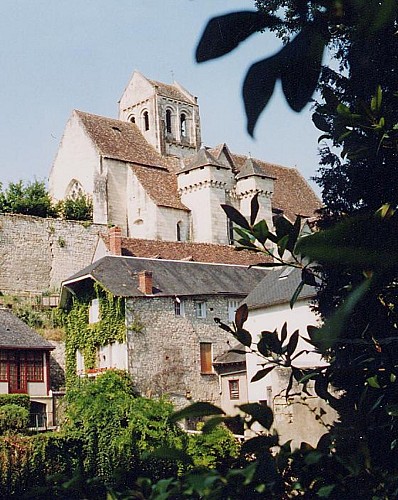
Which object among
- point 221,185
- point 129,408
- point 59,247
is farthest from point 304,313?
point 221,185

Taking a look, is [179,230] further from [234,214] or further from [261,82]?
[261,82]

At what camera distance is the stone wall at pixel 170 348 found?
28.0 m

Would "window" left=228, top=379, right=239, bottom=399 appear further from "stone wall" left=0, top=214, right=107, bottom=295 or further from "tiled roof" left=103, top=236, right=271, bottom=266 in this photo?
"stone wall" left=0, top=214, right=107, bottom=295

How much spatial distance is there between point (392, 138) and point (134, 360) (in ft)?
85.0

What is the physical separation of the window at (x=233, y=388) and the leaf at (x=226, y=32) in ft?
91.9

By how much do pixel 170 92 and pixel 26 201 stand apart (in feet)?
46.2

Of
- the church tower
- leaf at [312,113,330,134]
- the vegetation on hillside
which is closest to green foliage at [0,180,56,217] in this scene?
the vegetation on hillside

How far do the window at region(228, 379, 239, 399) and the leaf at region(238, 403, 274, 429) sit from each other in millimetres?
27540

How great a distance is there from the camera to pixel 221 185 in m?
43.2

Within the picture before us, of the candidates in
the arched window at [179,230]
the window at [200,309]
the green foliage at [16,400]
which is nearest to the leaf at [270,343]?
the green foliage at [16,400]

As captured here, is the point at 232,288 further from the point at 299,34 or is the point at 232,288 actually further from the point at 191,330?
the point at 299,34

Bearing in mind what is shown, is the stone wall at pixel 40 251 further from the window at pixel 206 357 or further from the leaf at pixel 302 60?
the leaf at pixel 302 60

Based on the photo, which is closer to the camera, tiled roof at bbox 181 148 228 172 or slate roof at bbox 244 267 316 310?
slate roof at bbox 244 267 316 310

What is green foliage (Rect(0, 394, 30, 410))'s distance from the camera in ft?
90.4
